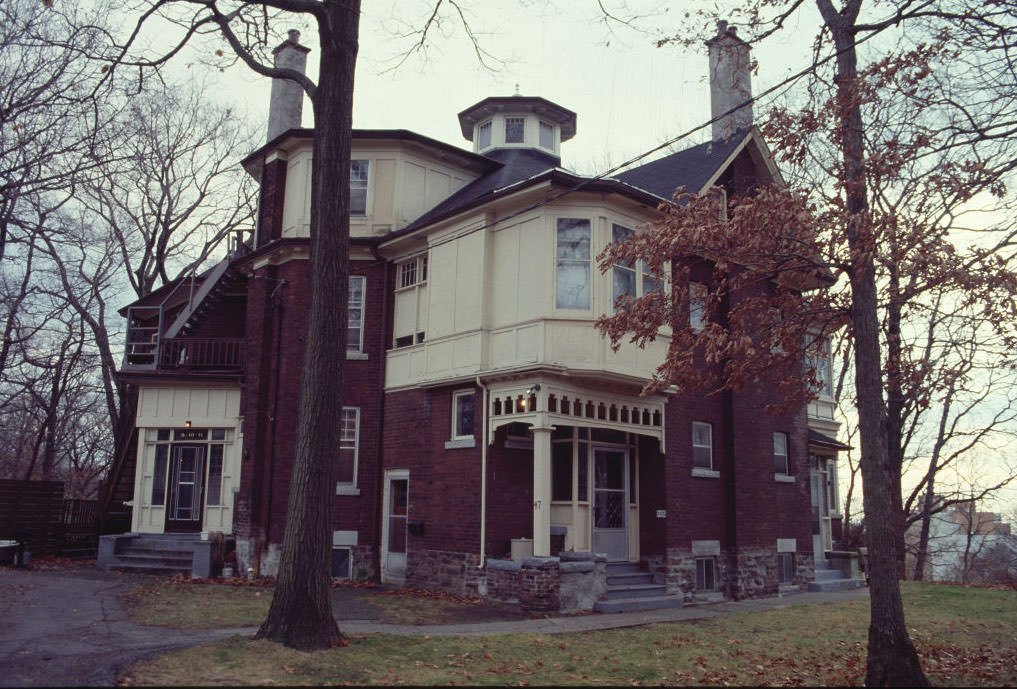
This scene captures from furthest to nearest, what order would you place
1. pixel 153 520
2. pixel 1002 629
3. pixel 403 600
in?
pixel 153 520, pixel 403 600, pixel 1002 629

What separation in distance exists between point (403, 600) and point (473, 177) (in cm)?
1104

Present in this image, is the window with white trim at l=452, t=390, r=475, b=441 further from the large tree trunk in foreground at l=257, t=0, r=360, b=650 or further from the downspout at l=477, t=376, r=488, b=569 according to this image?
the large tree trunk in foreground at l=257, t=0, r=360, b=650

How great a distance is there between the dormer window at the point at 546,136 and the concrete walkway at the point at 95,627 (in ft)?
46.2

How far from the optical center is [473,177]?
68.3 ft

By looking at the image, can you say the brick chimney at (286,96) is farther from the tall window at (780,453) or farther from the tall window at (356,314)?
the tall window at (780,453)

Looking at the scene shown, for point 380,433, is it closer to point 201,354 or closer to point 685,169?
point 201,354

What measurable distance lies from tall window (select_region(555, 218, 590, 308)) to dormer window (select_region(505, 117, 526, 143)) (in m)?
9.49

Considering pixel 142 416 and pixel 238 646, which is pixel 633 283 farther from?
pixel 142 416

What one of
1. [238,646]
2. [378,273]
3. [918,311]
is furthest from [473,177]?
[238,646]

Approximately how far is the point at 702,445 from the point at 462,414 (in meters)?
5.55

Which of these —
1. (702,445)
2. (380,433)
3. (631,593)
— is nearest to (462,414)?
(380,433)

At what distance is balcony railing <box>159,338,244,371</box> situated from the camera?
20562 mm

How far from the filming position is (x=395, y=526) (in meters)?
17.5

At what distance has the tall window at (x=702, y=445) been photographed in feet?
58.1
